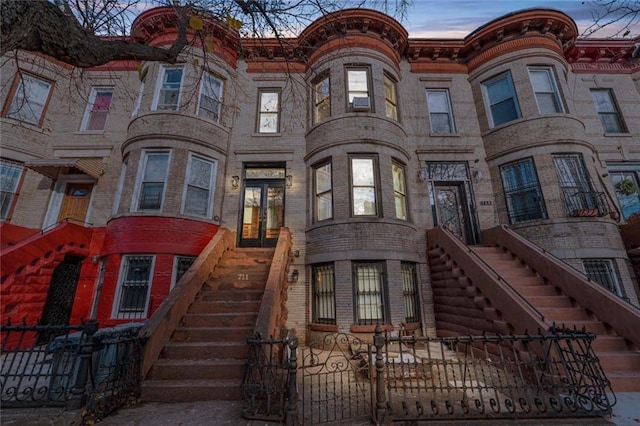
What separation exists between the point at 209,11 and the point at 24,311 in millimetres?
8836

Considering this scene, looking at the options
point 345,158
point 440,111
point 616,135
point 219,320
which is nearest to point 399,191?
point 345,158

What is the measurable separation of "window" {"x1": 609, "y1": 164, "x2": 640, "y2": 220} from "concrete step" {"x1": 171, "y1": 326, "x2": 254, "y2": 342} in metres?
13.1

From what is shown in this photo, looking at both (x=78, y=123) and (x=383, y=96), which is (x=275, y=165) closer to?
(x=383, y=96)

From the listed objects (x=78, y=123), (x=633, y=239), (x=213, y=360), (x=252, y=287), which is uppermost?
(x=78, y=123)

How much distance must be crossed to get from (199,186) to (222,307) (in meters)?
4.79

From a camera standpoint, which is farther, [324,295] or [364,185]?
[364,185]

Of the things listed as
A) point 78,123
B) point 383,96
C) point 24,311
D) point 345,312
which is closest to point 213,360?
point 345,312

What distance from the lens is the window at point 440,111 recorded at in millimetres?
10842

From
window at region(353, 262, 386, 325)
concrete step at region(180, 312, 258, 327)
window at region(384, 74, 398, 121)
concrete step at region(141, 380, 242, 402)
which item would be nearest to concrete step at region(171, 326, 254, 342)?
concrete step at region(180, 312, 258, 327)

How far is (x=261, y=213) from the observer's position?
392 inches

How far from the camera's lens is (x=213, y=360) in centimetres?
471

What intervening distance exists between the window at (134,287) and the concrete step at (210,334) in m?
3.23

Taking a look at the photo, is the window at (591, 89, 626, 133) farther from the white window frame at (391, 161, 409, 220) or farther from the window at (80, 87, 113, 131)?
the window at (80, 87, 113, 131)

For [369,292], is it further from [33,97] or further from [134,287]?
[33,97]
